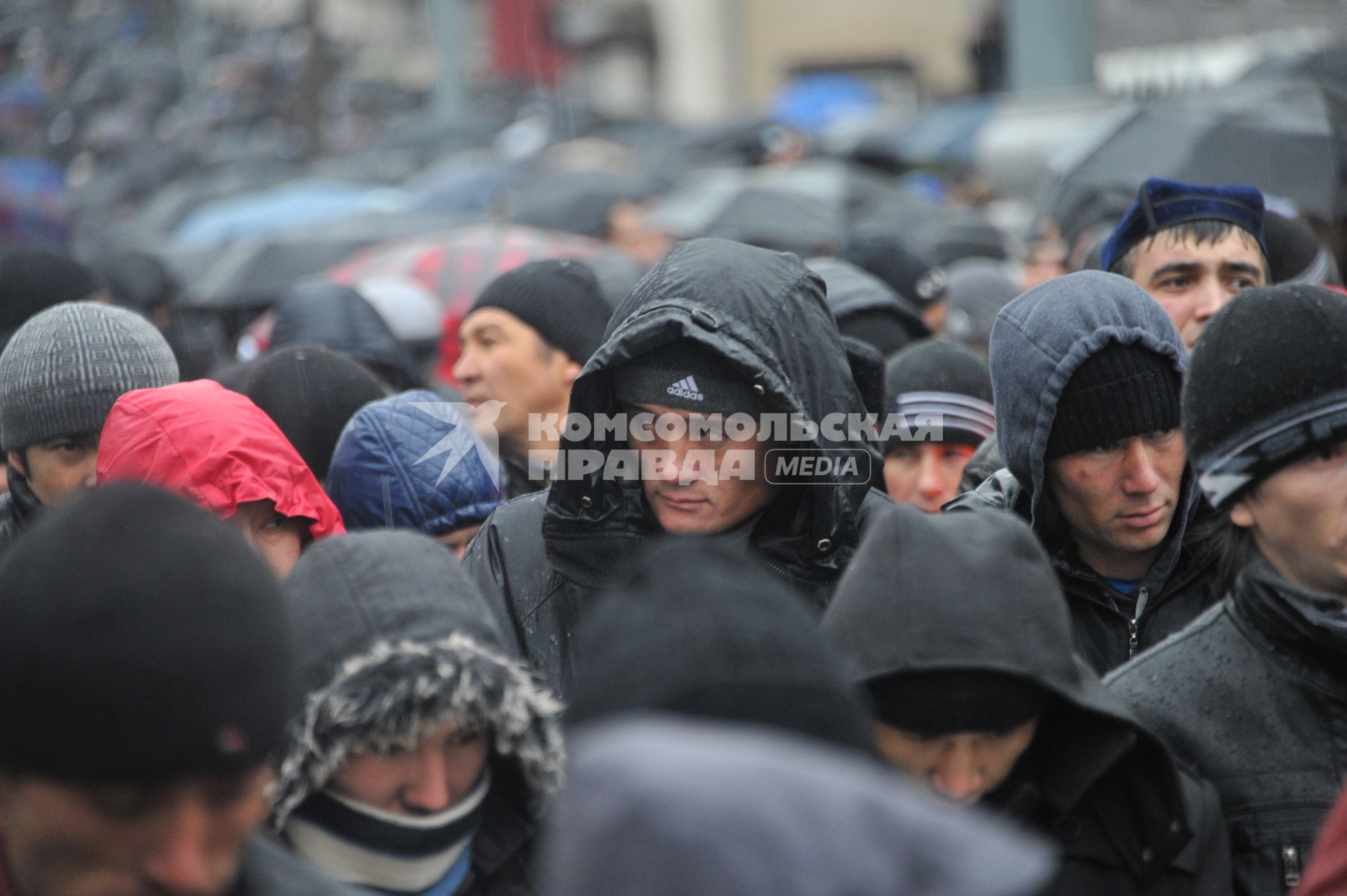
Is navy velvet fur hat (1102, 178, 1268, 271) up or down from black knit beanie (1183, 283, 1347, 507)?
down

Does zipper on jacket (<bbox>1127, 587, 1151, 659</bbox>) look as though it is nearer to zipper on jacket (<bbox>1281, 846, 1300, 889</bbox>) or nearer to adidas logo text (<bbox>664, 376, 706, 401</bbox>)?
zipper on jacket (<bbox>1281, 846, 1300, 889</bbox>)

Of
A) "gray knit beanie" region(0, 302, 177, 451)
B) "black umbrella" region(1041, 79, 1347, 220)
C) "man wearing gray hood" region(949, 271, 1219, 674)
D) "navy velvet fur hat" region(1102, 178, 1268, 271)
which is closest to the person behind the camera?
"man wearing gray hood" region(949, 271, 1219, 674)

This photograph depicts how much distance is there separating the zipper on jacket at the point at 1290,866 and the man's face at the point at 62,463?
2.71m

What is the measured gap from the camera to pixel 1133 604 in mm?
3219

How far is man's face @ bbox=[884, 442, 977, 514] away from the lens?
4.50m

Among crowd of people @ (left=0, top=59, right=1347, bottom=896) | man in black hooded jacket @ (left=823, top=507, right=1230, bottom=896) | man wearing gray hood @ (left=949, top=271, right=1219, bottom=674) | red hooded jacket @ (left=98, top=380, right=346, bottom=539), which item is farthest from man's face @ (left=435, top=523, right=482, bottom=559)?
man in black hooded jacket @ (left=823, top=507, right=1230, bottom=896)

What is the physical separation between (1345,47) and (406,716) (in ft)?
26.0

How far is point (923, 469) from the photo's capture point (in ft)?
14.9

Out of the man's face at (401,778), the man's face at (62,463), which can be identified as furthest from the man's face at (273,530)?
the man's face at (401,778)

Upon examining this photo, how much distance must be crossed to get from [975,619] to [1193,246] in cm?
232

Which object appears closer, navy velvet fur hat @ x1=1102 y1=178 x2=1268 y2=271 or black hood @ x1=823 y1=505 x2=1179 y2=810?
black hood @ x1=823 y1=505 x2=1179 y2=810

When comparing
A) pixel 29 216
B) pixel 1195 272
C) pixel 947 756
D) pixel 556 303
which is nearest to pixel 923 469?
pixel 1195 272

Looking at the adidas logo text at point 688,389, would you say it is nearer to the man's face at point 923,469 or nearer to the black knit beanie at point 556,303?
the man's face at point 923,469

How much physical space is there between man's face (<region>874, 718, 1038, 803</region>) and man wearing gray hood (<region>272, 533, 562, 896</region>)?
53cm
